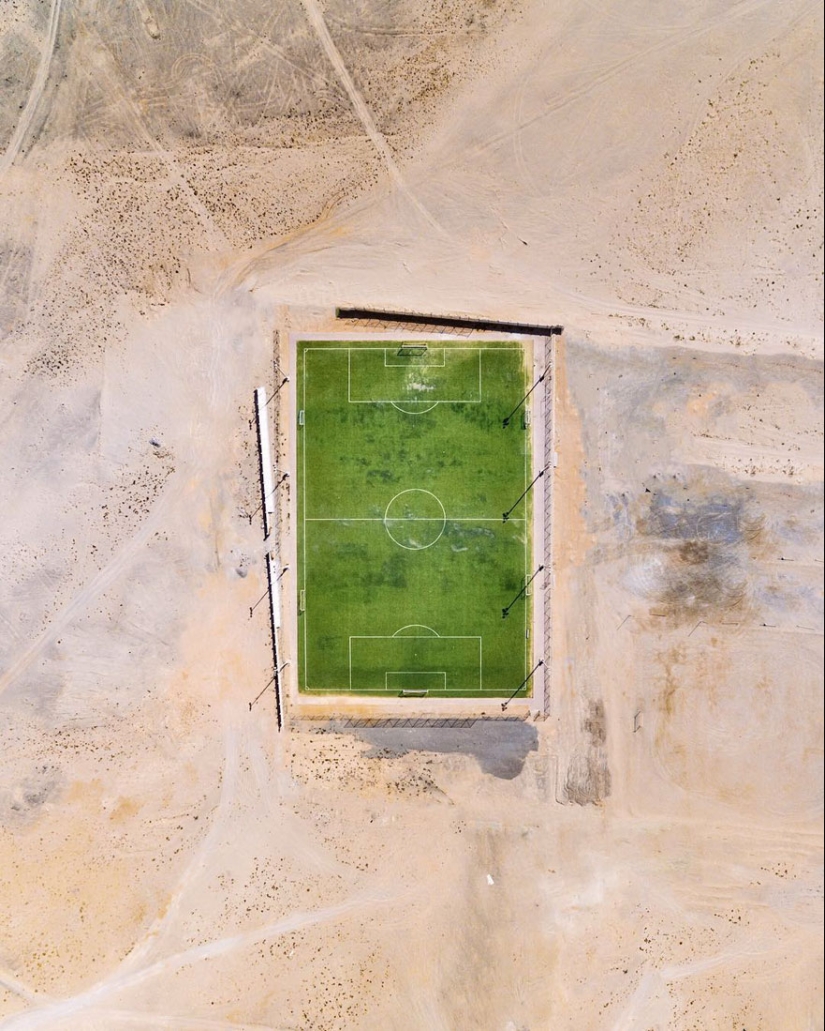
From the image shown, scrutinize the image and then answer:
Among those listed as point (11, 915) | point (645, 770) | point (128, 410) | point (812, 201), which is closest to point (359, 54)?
point (128, 410)

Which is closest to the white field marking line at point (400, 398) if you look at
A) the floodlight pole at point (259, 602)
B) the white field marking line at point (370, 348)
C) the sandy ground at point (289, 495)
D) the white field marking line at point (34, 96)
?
the white field marking line at point (370, 348)

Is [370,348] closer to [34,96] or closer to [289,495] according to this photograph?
[289,495]

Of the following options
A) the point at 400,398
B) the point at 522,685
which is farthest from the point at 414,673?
the point at 400,398

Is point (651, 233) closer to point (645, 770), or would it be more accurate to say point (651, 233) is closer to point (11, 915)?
point (645, 770)

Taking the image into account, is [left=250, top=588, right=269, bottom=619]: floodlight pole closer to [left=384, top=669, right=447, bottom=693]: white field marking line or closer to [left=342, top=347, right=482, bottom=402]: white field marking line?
[left=384, top=669, right=447, bottom=693]: white field marking line

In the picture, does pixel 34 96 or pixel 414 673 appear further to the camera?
pixel 414 673

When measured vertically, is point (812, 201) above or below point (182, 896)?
above

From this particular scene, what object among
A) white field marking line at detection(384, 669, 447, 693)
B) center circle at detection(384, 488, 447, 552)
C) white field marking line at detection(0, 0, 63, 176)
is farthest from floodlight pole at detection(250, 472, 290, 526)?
white field marking line at detection(0, 0, 63, 176)
